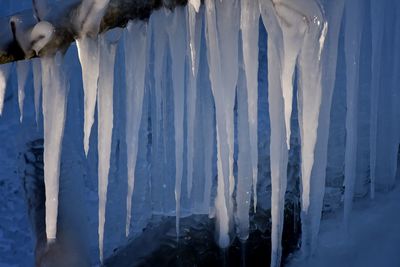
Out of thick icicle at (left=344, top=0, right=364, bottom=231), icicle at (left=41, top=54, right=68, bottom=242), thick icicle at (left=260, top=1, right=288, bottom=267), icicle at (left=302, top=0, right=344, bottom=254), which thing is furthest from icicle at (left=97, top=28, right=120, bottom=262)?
thick icicle at (left=344, top=0, right=364, bottom=231)

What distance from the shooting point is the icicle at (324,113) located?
197cm

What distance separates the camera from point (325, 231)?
326 centimetres

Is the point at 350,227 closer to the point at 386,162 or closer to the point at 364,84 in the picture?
the point at 386,162

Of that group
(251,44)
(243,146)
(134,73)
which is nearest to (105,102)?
(134,73)

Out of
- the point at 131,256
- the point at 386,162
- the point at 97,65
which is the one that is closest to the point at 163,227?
the point at 131,256

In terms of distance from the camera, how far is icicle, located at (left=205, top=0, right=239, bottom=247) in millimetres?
1914

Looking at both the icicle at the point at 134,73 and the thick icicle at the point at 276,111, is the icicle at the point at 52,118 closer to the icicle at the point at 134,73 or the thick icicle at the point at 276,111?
the icicle at the point at 134,73

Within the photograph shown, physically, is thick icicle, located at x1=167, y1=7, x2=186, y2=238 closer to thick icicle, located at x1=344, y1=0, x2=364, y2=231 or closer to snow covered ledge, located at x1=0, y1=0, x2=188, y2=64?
snow covered ledge, located at x1=0, y1=0, x2=188, y2=64

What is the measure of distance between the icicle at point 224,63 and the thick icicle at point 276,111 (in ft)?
0.40

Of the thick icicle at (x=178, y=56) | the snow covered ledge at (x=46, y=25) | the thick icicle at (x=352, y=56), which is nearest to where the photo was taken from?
the snow covered ledge at (x=46, y=25)

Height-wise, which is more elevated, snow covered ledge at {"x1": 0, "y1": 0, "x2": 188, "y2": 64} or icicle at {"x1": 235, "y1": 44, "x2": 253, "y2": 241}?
snow covered ledge at {"x1": 0, "y1": 0, "x2": 188, "y2": 64}

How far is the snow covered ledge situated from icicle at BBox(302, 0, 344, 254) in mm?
589

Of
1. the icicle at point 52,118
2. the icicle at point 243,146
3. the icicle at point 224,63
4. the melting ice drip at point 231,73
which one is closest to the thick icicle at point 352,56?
the melting ice drip at point 231,73

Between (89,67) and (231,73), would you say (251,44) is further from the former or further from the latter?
(89,67)
